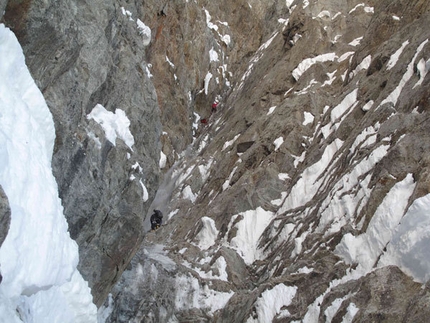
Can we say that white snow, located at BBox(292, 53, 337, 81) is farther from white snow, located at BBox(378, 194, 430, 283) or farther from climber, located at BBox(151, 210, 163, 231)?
white snow, located at BBox(378, 194, 430, 283)

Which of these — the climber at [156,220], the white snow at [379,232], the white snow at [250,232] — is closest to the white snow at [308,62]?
the white snow at [250,232]

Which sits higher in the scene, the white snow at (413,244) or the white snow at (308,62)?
the white snow at (308,62)

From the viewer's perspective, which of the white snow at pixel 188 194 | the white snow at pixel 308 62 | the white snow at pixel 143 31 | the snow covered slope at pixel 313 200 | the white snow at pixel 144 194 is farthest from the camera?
the white snow at pixel 308 62

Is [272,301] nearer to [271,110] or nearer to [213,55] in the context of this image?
[271,110]

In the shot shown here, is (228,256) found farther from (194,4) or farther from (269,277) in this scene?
(194,4)

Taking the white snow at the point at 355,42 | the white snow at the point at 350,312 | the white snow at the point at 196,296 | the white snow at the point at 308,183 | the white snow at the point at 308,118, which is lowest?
the white snow at the point at 196,296

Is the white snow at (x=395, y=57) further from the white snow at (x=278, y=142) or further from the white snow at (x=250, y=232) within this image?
the white snow at (x=250, y=232)

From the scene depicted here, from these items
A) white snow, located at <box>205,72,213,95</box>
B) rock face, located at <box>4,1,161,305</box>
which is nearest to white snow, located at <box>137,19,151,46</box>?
rock face, located at <box>4,1,161,305</box>

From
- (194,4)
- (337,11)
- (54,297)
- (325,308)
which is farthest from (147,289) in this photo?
(194,4)
